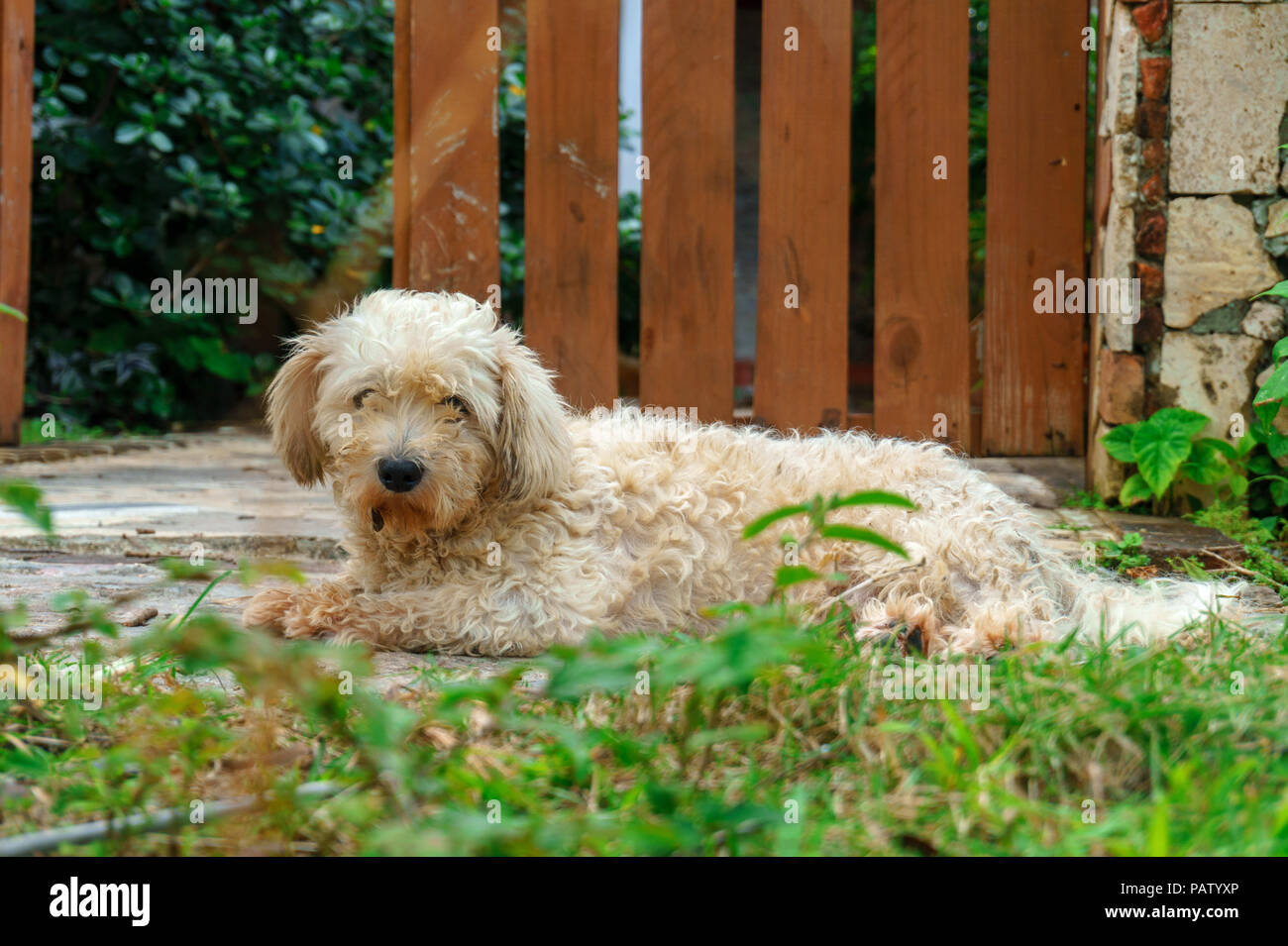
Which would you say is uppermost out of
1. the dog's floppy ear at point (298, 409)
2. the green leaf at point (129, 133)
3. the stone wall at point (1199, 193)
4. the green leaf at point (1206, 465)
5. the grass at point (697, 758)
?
the green leaf at point (129, 133)

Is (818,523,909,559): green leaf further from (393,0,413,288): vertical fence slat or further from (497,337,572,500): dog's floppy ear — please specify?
(393,0,413,288): vertical fence slat

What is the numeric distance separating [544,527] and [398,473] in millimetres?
549

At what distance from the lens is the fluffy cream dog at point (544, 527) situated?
3.26 m

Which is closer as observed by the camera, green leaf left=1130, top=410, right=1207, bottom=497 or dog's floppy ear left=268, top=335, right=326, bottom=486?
dog's floppy ear left=268, top=335, right=326, bottom=486

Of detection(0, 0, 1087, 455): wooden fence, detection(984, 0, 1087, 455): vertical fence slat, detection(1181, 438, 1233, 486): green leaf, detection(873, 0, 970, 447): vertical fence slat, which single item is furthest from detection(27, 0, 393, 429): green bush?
detection(1181, 438, 1233, 486): green leaf

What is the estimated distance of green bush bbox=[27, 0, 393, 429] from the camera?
830 centimetres

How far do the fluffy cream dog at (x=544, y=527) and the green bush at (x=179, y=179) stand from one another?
562 cm

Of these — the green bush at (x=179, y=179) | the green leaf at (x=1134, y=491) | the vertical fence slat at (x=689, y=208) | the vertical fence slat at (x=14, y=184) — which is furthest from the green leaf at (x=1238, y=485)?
the green bush at (x=179, y=179)

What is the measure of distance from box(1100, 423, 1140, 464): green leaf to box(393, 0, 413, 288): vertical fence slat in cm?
321

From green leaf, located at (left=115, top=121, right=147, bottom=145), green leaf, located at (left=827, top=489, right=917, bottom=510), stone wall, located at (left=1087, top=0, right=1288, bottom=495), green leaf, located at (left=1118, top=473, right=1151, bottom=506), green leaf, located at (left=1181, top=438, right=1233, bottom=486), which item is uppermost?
green leaf, located at (left=115, top=121, right=147, bottom=145)

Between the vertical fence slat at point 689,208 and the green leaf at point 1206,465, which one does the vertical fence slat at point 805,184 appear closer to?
the vertical fence slat at point 689,208

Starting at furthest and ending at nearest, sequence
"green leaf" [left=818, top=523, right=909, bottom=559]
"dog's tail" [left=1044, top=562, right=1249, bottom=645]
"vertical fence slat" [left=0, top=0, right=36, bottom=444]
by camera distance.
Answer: "vertical fence slat" [left=0, top=0, right=36, bottom=444] → "dog's tail" [left=1044, top=562, right=1249, bottom=645] → "green leaf" [left=818, top=523, right=909, bottom=559]

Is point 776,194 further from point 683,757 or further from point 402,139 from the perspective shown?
point 683,757
